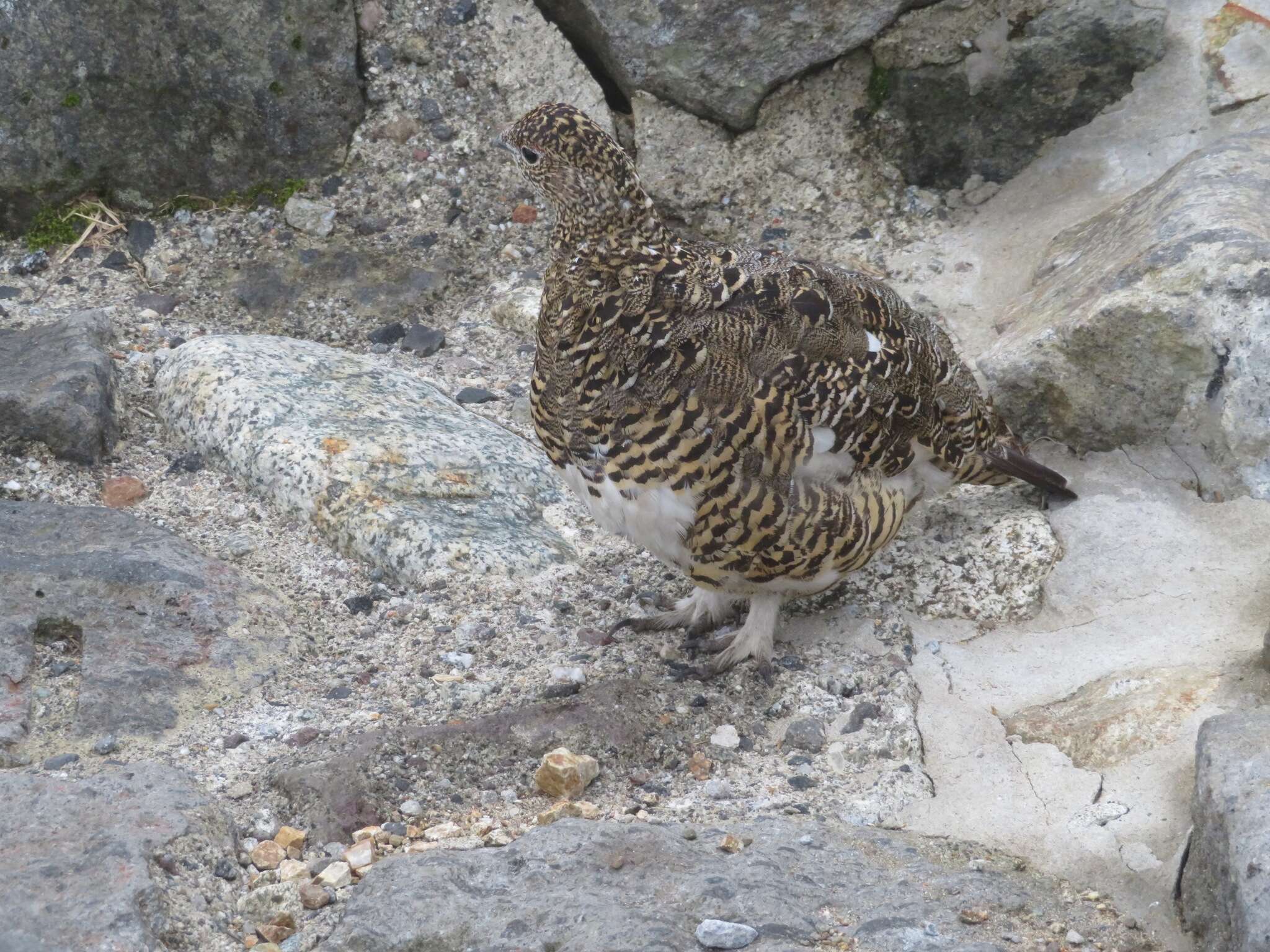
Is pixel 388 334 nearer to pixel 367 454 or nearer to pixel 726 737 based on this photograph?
pixel 367 454

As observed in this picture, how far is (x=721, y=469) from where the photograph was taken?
138 inches

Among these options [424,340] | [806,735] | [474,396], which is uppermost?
[424,340]

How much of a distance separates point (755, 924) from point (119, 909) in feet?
3.90

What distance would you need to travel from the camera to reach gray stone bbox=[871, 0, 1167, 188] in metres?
5.15

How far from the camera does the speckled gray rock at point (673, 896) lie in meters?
2.61

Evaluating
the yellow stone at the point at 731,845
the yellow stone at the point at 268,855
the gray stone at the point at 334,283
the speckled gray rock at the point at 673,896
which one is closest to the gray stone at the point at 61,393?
the gray stone at the point at 334,283

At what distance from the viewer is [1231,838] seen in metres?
2.60

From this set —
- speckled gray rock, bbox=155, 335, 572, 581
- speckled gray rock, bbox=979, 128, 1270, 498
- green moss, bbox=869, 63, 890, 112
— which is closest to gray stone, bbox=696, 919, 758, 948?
speckled gray rock, bbox=155, 335, 572, 581

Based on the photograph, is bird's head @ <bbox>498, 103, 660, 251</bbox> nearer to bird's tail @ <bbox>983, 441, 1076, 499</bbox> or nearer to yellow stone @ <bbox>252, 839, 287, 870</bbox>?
bird's tail @ <bbox>983, 441, 1076, 499</bbox>

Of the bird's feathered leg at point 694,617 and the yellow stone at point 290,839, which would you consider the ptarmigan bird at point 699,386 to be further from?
the yellow stone at point 290,839

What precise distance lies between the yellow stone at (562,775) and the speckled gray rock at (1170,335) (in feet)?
6.75

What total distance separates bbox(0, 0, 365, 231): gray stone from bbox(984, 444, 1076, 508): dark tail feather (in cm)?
291

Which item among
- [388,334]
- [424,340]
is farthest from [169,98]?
[424,340]

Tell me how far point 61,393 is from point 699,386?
6.88ft
